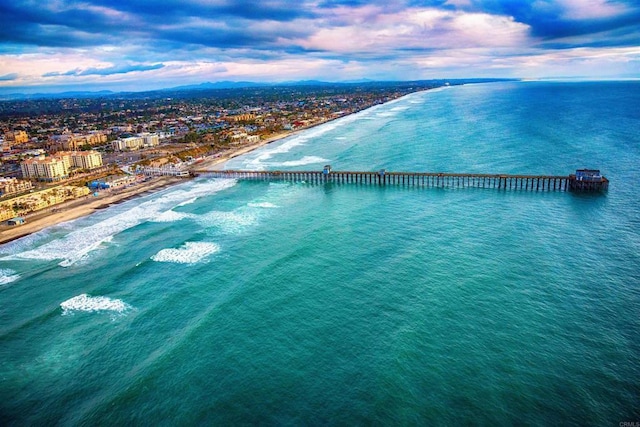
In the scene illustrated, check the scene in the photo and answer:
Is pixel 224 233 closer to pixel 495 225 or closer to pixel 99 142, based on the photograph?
pixel 495 225

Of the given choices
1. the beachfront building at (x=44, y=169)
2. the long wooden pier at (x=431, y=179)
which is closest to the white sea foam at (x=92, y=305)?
the long wooden pier at (x=431, y=179)

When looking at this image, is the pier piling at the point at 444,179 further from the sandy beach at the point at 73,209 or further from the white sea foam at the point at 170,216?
the white sea foam at the point at 170,216

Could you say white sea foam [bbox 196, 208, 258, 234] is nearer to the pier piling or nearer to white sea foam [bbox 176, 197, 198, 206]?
white sea foam [bbox 176, 197, 198, 206]

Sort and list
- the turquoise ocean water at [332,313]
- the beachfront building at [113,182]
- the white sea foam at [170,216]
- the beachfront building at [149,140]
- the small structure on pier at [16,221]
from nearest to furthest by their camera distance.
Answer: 1. the turquoise ocean water at [332,313]
2. the small structure on pier at [16,221]
3. the white sea foam at [170,216]
4. the beachfront building at [113,182]
5. the beachfront building at [149,140]

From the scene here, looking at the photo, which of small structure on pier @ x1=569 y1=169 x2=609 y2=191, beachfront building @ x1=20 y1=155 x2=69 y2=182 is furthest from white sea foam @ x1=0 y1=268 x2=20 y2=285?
small structure on pier @ x1=569 y1=169 x2=609 y2=191

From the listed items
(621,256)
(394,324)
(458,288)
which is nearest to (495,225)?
(621,256)

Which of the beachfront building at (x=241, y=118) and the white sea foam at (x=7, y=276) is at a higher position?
the beachfront building at (x=241, y=118)

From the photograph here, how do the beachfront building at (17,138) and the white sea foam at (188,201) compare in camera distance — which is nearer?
the white sea foam at (188,201)
